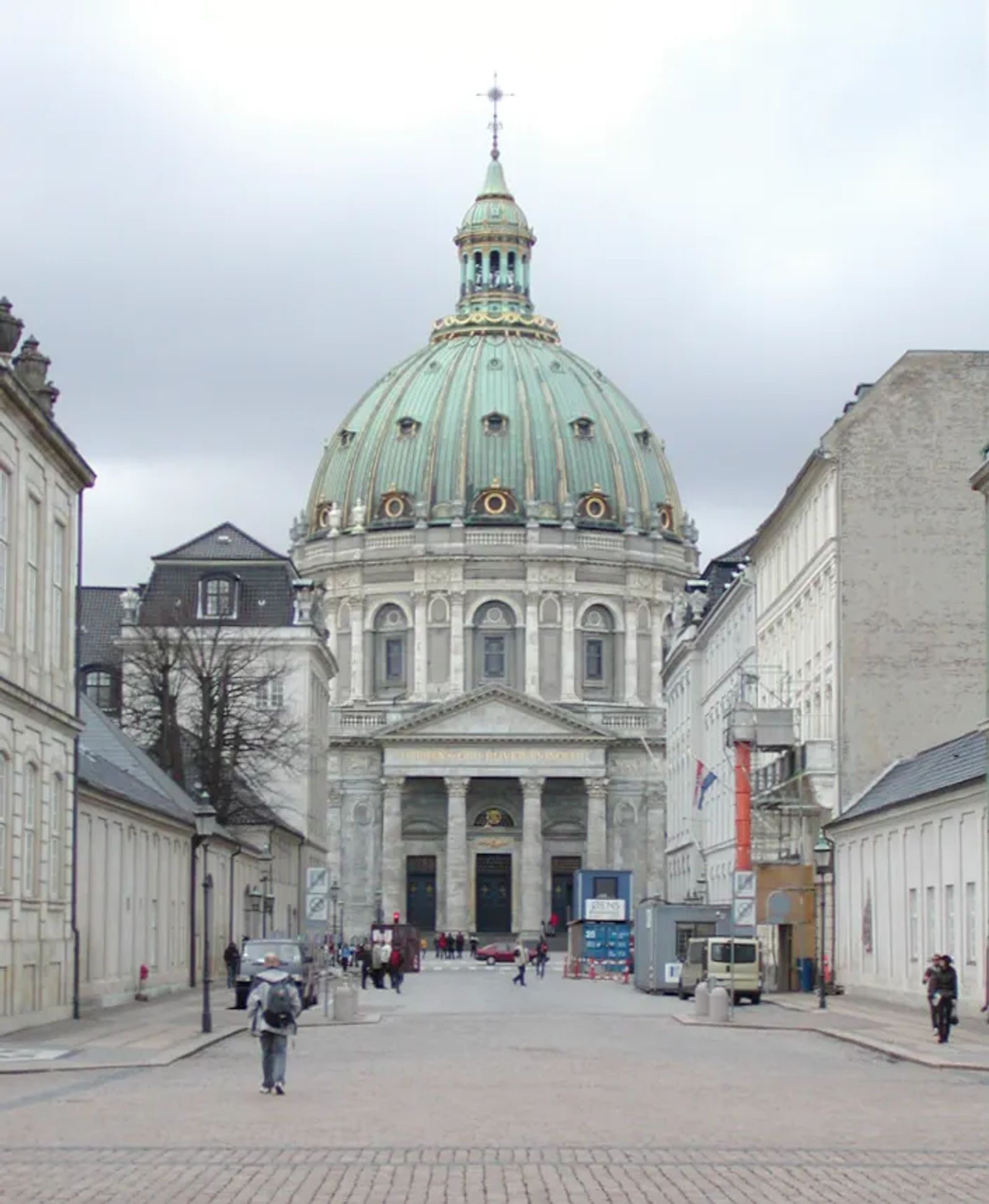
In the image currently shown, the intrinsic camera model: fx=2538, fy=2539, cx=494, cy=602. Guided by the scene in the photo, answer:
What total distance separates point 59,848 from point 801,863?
2919 centimetres

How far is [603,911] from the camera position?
288 feet

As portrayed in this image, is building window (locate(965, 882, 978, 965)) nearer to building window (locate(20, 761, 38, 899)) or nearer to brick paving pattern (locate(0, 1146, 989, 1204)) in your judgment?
building window (locate(20, 761, 38, 899))

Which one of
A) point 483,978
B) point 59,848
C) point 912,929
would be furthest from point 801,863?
point 59,848

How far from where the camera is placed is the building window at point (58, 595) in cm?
4047

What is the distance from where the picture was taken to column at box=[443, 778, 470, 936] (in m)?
143

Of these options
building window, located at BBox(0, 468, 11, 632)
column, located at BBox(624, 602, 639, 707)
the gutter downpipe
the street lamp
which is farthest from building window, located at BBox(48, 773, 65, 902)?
column, located at BBox(624, 602, 639, 707)

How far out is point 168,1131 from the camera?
2078 cm

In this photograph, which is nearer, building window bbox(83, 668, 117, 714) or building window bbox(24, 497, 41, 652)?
building window bbox(24, 497, 41, 652)

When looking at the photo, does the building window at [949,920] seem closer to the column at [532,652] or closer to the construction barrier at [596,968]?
the construction barrier at [596,968]

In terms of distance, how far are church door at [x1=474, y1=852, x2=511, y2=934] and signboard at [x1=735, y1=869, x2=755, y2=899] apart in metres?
89.0

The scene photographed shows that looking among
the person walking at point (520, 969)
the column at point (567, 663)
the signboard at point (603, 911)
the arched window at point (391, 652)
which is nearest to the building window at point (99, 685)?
the signboard at point (603, 911)

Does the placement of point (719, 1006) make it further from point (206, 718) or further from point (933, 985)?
point (206, 718)

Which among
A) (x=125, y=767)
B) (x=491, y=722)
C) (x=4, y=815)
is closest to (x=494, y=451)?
(x=491, y=722)

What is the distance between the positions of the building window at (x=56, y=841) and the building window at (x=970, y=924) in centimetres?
1603
